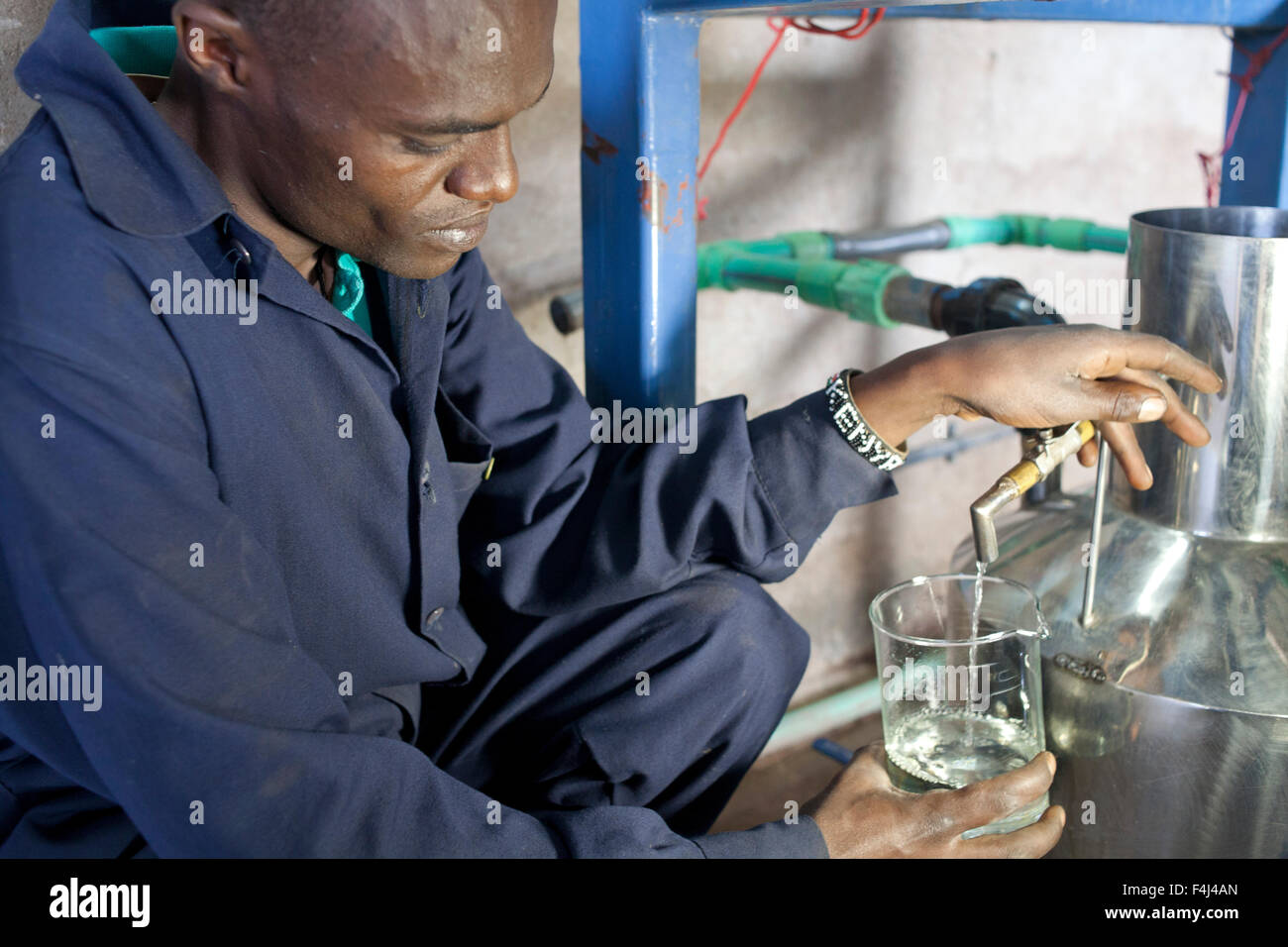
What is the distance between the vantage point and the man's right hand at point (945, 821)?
1.04 meters

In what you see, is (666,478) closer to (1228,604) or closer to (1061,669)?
(1061,669)

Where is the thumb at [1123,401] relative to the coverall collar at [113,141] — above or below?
below

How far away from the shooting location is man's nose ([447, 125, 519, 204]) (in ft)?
3.18

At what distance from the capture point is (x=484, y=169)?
975 millimetres

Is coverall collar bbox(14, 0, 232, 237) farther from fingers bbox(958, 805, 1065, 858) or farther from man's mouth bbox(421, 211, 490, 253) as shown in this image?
fingers bbox(958, 805, 1065, 858)

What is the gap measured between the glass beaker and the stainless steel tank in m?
0.06

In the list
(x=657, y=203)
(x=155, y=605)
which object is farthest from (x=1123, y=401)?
(x=155, y=605)

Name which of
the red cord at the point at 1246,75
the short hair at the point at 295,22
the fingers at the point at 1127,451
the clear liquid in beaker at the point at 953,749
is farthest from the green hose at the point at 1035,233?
the short hair at the point at 295,22

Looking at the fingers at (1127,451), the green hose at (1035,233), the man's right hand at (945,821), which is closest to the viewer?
the man's right hand at (945,821)

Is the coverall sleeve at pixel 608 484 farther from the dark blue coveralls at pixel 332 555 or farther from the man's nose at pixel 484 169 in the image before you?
the man's nose at pixel 484 169

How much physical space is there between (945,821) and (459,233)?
0.67 m

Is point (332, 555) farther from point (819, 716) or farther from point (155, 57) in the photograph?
point (819, 716)

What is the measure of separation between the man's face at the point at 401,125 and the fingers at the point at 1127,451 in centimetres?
61

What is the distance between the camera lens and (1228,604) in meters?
1.12
